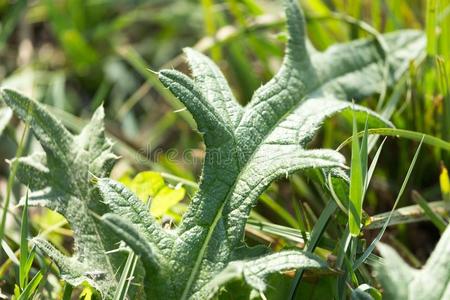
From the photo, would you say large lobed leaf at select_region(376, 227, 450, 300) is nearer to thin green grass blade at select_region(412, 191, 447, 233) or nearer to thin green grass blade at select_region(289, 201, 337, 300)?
thin green grass blade at select_region(289, 201, 337, 300)

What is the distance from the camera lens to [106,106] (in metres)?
2.91

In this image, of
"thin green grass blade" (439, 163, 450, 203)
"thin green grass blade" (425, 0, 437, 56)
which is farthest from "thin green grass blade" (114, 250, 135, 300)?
"thin green grass blade" (425, 0, 437, 56)

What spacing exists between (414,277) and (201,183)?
522 mm

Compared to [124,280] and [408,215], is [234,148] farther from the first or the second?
[408,215]

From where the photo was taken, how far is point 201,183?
151 cm

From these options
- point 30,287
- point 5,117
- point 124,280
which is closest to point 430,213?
point 124,280

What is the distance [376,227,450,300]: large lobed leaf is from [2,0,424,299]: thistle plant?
16 cm

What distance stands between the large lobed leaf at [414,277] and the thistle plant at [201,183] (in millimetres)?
156

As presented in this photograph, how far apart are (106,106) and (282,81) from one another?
130 centimetres

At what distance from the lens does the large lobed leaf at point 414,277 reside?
3.80 feet

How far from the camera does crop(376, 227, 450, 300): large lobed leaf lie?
3.80 ft

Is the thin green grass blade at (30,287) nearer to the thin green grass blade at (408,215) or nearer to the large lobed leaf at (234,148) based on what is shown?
the large lobed leaf at (234,148)

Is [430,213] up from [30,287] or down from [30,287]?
up

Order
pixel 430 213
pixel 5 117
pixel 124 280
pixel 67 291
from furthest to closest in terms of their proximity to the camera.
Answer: pixel 5 117 → pixel 430 213 → pixel 67 291 → pixel 124 280
